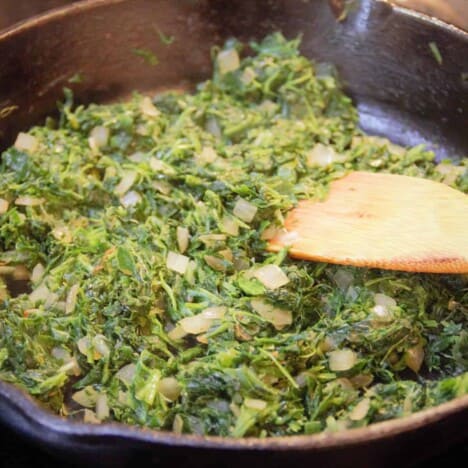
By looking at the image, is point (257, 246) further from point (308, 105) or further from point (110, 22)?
point (110, 22)

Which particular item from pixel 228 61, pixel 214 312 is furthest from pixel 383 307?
pixel 228 61

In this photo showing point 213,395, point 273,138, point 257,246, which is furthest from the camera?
point 273,138

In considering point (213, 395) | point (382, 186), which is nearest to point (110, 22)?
point (382, 186)

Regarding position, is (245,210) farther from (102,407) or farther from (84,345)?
(102,407)

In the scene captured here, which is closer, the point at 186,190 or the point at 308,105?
the point at 186,190

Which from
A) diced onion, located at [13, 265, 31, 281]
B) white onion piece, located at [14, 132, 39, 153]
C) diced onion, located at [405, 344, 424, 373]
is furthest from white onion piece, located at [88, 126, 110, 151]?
diced onion, located at [405, 344, 424, 373]

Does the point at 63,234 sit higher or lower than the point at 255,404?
higher

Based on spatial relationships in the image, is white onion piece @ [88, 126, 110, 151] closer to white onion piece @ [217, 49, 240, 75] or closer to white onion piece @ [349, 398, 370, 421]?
white onion piece @ [217, 49, 240, 75]
